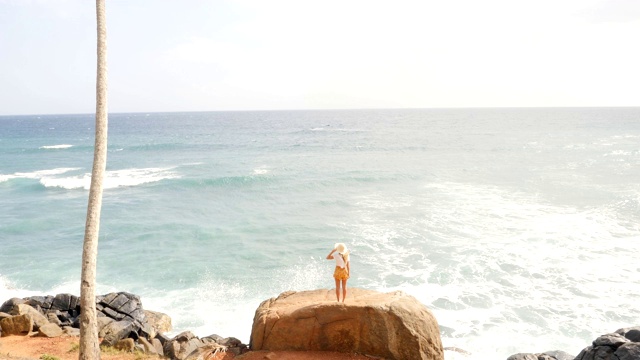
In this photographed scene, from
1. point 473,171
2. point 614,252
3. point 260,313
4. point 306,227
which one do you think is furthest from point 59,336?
point 473,171

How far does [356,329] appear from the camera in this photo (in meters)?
11.0

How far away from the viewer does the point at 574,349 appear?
15234 mm

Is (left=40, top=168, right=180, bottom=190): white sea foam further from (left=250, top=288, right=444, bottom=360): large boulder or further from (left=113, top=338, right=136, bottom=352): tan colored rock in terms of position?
(left=250, top=288, right=444, bottom=360): large boulder

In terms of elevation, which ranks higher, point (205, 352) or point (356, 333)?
point (356, 333)

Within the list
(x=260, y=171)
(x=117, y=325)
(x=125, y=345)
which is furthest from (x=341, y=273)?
(x=260, y=171)

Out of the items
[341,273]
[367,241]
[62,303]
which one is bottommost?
[367,241]

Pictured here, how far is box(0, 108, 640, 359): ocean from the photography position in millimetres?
17984

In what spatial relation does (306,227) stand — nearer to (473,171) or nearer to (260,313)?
(260,313)

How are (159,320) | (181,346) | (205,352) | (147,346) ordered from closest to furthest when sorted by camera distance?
(205,352) < (181,346) < (147,346) < (159,320)

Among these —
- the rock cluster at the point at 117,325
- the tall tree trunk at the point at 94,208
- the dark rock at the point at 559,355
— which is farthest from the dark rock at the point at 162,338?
the dark rock at the point at 559,355

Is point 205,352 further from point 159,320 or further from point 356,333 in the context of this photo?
point 159,320

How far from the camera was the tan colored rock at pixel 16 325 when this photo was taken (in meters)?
15.0

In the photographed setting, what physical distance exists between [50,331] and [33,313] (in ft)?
4.32

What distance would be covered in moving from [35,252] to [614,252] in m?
30.4
